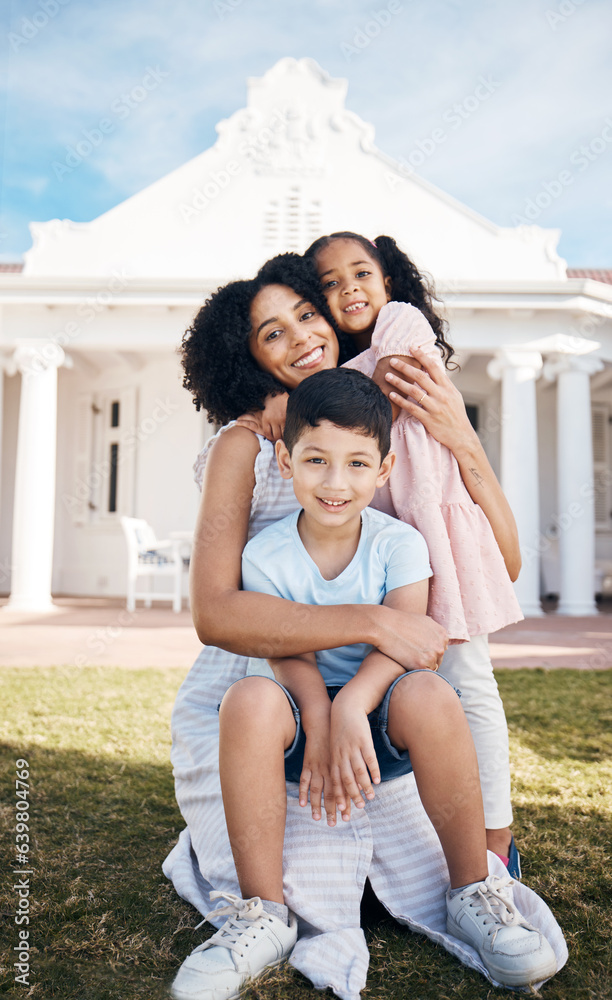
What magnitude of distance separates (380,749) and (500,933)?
36 centimetres

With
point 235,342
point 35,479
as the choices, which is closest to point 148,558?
point 35,479

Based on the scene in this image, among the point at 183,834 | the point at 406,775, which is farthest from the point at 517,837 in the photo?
the point at 183,834

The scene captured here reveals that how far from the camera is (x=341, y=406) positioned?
1578 mm

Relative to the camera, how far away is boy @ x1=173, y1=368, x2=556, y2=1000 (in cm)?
133

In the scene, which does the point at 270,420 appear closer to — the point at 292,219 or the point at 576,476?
the point at 576,476

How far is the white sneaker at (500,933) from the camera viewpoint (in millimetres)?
1284

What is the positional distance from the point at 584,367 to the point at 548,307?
836 millimetres

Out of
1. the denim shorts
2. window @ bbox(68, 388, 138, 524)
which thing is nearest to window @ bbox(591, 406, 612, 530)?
window @ bbox(68, 388, 138, 524)

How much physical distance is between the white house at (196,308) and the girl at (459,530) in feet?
20.7

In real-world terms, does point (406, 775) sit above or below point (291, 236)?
below

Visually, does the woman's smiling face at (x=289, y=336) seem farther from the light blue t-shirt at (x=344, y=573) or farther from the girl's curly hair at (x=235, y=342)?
the light blue t-shirt at (x=344, y=573)

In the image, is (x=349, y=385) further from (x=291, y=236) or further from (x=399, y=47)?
(x=291, y=236)

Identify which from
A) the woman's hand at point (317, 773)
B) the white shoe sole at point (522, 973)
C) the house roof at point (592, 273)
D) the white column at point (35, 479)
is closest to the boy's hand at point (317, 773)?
the woman's hand at point (317, 773)

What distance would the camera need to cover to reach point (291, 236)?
9.37m
